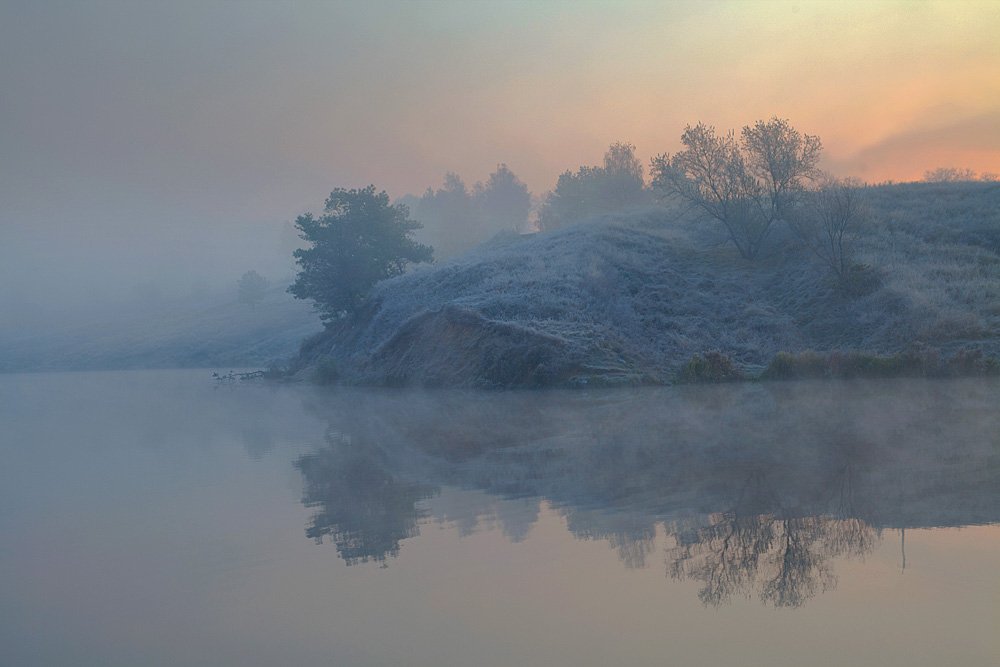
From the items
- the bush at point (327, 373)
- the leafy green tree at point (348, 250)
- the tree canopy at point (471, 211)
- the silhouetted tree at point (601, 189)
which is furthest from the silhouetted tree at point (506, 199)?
the bush at point (327, 373)

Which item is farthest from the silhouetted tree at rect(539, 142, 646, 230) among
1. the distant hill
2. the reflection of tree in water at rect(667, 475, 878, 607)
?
the reflection of tree in water at rect(667, 475, 878, 607)

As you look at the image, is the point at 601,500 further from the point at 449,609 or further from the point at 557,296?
the point at 557,296

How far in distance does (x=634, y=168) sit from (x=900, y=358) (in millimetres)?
80799

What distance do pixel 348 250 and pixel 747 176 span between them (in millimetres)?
27427

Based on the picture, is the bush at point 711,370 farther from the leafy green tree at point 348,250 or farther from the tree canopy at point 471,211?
the tree canopy at point 471,211

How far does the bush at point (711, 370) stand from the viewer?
104ft

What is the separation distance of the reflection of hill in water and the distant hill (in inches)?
2136

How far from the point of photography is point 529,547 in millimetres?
9430

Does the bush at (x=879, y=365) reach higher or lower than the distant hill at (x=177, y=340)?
lower

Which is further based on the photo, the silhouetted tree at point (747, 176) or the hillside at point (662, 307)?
the silhouetted tree at point (747, 176)

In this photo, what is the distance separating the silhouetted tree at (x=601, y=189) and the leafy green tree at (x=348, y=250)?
147 feet

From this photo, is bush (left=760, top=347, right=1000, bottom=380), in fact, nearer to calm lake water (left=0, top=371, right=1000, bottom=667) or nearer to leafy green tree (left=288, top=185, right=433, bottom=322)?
calm lake water (left=0, top=371, right=1000, bottom=667)

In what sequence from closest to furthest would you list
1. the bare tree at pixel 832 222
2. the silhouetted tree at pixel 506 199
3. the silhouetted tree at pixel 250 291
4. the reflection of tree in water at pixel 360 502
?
the reflection of tree in water at pixel 360 502 < the bare tree at pixel 832 222 < the silhouetted tree at pixel 250 291 < the silhouetted tree at pixel 506 199

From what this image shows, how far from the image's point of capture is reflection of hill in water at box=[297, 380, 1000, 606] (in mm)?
9031
